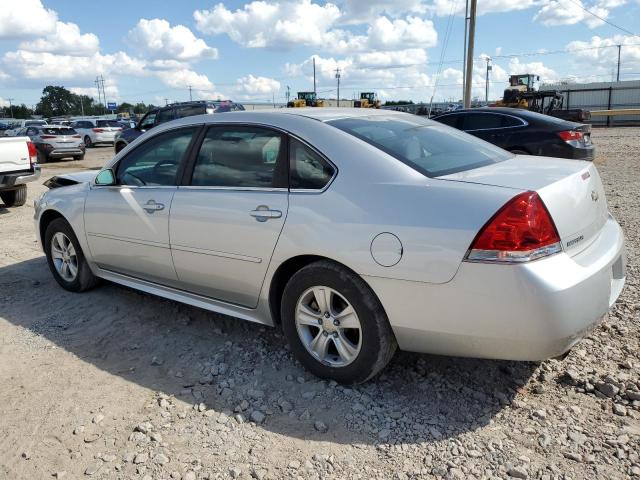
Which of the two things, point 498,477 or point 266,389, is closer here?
point 498,477

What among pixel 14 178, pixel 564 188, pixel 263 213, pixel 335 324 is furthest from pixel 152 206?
pixel 14 178

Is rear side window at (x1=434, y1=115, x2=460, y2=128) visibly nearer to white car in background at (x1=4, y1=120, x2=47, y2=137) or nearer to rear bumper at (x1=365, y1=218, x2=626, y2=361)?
rear bumper at (x1=365, y1=218, x2=626, y2=361)

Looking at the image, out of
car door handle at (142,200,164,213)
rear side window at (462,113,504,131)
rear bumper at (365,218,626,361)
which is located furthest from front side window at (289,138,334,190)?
rear side window at (462,113,504,131)

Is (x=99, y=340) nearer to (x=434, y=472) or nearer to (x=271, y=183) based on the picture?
(x=271, y=183)

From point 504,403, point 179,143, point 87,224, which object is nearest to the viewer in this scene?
point 504,403

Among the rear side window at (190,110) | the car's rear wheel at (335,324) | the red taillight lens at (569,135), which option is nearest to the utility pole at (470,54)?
the rear side window at (190,110)

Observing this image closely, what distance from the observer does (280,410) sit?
121 inches

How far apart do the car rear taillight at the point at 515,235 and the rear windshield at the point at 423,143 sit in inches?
20.0

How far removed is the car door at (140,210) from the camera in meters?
3.96

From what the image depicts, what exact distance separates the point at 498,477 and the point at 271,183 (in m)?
1.99

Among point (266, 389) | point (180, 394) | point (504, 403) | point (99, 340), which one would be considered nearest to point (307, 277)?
point (266, 389)

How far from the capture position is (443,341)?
2814 millimetres

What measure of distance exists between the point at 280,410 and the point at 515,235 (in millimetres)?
1561

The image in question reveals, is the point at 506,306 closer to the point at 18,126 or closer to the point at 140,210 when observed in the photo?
the point at 140,210
